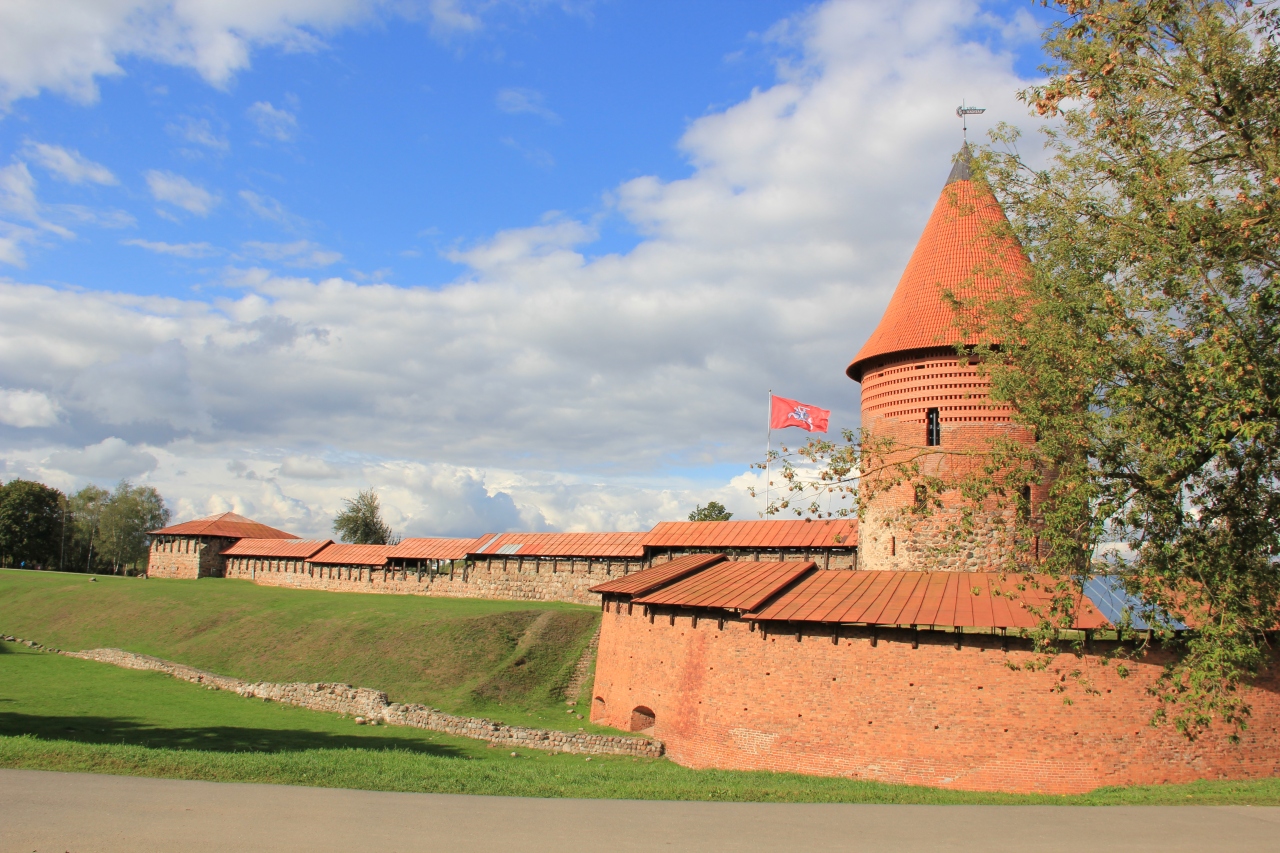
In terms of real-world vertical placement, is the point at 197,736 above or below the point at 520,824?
below

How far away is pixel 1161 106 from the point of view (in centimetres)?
1005

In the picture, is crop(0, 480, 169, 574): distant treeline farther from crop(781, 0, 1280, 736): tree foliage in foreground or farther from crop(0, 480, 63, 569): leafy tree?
crop(781, 0, 1280, 736): tree foliage in foreground

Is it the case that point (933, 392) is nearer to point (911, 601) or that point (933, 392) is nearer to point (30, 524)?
point (911, 601)

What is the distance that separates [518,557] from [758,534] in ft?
34.1

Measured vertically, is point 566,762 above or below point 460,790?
below

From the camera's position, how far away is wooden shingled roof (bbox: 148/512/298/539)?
45.1m

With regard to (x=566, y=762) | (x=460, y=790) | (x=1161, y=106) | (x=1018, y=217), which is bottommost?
(x=566, y=762)

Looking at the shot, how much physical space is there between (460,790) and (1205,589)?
9.13 m

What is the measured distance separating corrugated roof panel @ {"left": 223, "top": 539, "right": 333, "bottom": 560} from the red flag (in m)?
26.8

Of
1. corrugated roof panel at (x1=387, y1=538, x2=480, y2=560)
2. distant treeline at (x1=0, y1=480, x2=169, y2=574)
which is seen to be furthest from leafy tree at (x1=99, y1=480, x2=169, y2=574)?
corrugated roof panel at (x1=387, y1=538, x2=480, y2=560)

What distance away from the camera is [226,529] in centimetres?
4584

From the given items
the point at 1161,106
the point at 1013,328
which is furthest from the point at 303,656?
the point at 1161,106

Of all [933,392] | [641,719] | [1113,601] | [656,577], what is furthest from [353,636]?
[1113,601]

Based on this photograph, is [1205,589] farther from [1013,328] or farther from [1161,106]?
[1161,106]
